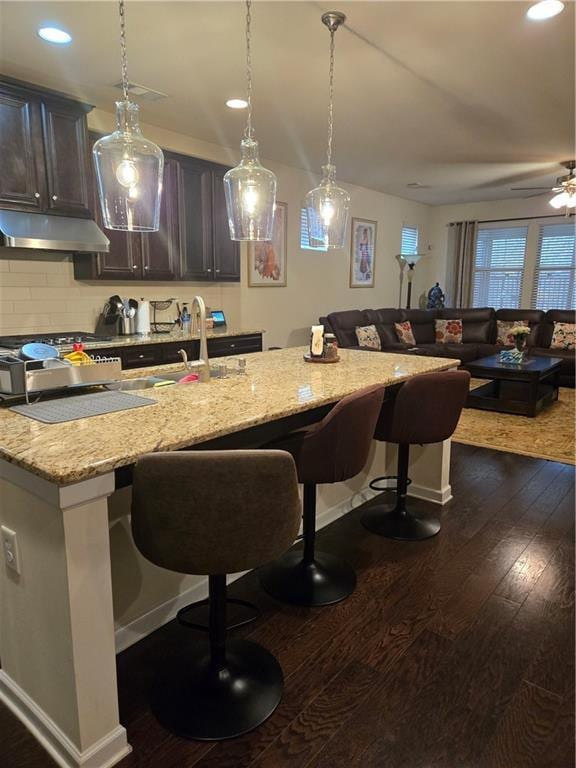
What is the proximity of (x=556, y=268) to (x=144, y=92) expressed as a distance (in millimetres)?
6472

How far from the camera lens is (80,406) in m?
1.67

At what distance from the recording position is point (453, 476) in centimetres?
351

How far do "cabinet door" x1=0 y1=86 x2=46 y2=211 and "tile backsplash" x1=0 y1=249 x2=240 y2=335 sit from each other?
43 cm

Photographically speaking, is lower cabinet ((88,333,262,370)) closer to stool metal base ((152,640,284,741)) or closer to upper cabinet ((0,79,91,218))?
upper cabinet ((0,79,91,218))

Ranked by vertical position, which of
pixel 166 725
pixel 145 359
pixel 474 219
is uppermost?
pixel 474 219

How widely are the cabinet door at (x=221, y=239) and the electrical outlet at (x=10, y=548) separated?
12.1 feet

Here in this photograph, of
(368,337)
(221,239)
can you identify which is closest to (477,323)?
(368,337)

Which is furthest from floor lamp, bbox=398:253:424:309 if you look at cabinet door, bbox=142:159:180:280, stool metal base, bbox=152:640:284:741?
stool metal base, bbox=152:640:284:741

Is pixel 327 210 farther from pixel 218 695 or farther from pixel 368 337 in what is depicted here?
pixel 368 337

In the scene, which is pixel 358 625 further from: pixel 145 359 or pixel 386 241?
pixel 386 241

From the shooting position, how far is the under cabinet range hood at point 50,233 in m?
3.27

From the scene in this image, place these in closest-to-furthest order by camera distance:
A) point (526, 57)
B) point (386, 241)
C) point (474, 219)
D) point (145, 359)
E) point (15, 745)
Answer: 1. point (15, 745)
2. point (526, 57)
3. point (145, 359)
4. point (386, 241)
5. point (474, 219)

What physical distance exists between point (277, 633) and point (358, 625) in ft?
1.07

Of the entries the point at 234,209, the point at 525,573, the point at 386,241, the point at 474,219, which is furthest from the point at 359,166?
the point at 525,573
